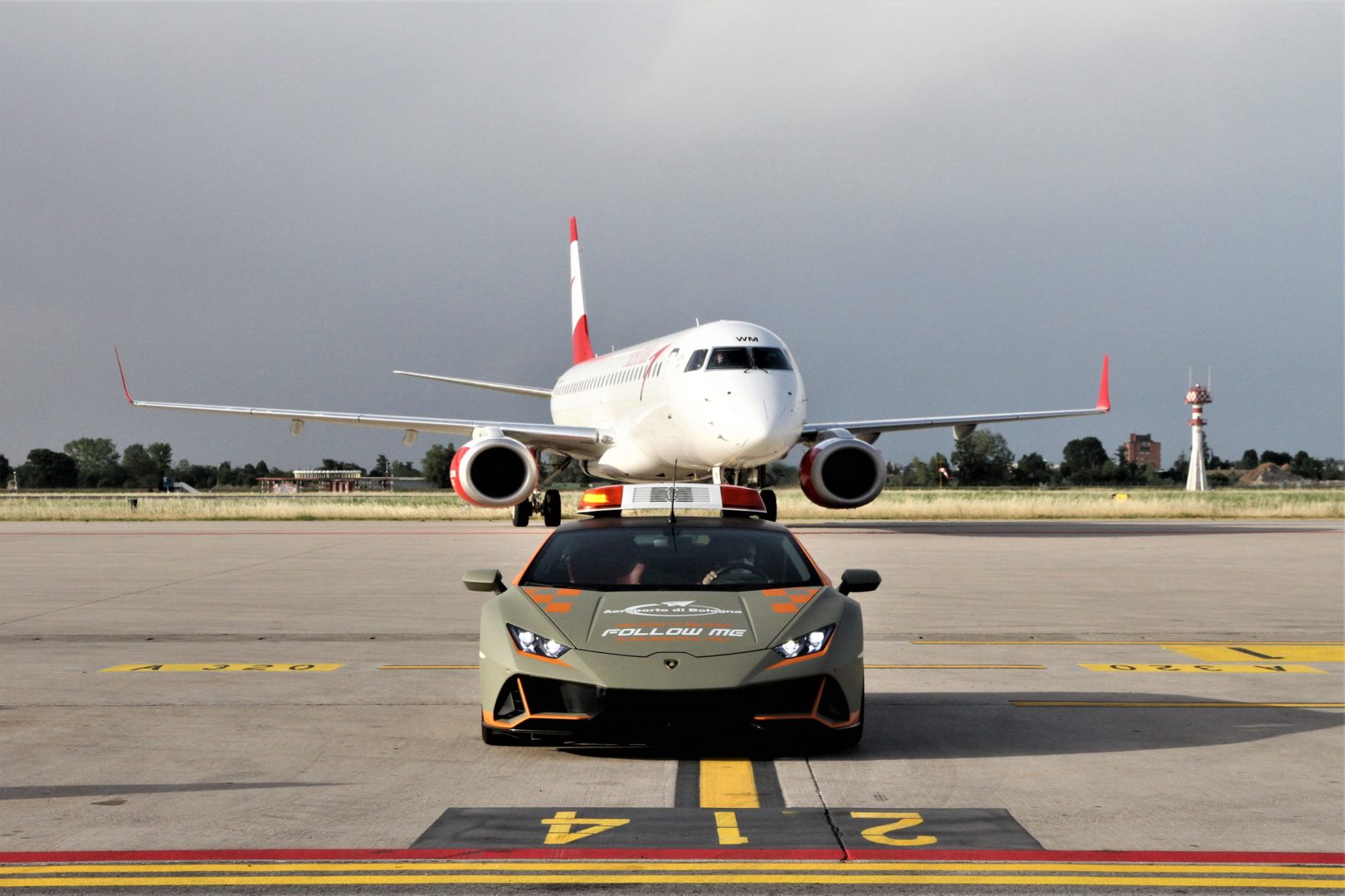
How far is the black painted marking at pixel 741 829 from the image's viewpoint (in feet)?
17.4

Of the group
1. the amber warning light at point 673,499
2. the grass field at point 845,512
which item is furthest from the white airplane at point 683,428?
the amber warning light at point 673,499

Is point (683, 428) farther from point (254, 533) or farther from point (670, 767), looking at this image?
point (670, 767)

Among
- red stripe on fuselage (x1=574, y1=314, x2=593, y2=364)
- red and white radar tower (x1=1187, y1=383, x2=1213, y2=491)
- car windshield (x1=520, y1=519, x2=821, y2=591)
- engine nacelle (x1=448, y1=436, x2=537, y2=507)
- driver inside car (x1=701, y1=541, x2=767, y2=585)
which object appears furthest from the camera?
red and white radar tower (x1=1187, y1=383, x2=1213, y2=491)

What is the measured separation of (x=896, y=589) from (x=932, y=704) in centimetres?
762

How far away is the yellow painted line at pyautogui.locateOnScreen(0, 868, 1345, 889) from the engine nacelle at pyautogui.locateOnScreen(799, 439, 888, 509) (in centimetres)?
2230

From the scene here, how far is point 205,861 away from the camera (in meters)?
5.03

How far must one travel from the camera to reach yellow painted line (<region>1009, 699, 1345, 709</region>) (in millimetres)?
8422

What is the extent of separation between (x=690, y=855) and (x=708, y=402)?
64.8 feet

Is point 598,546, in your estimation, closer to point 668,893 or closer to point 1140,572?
point 668,893

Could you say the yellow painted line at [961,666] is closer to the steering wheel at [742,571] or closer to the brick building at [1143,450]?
the steering wheel at [742,571]

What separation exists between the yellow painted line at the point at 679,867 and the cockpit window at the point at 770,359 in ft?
65.9

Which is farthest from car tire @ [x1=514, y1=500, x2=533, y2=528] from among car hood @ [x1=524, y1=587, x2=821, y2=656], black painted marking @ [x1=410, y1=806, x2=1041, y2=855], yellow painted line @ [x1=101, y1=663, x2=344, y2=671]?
black painted marking @ [x1=410, y1=806, x2=1041, y2=855]

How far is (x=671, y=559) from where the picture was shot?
823 cm

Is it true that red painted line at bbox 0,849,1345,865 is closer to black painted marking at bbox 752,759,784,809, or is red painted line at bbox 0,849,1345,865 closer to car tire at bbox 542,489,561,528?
black painted marking at bbox 752,759,784,809
